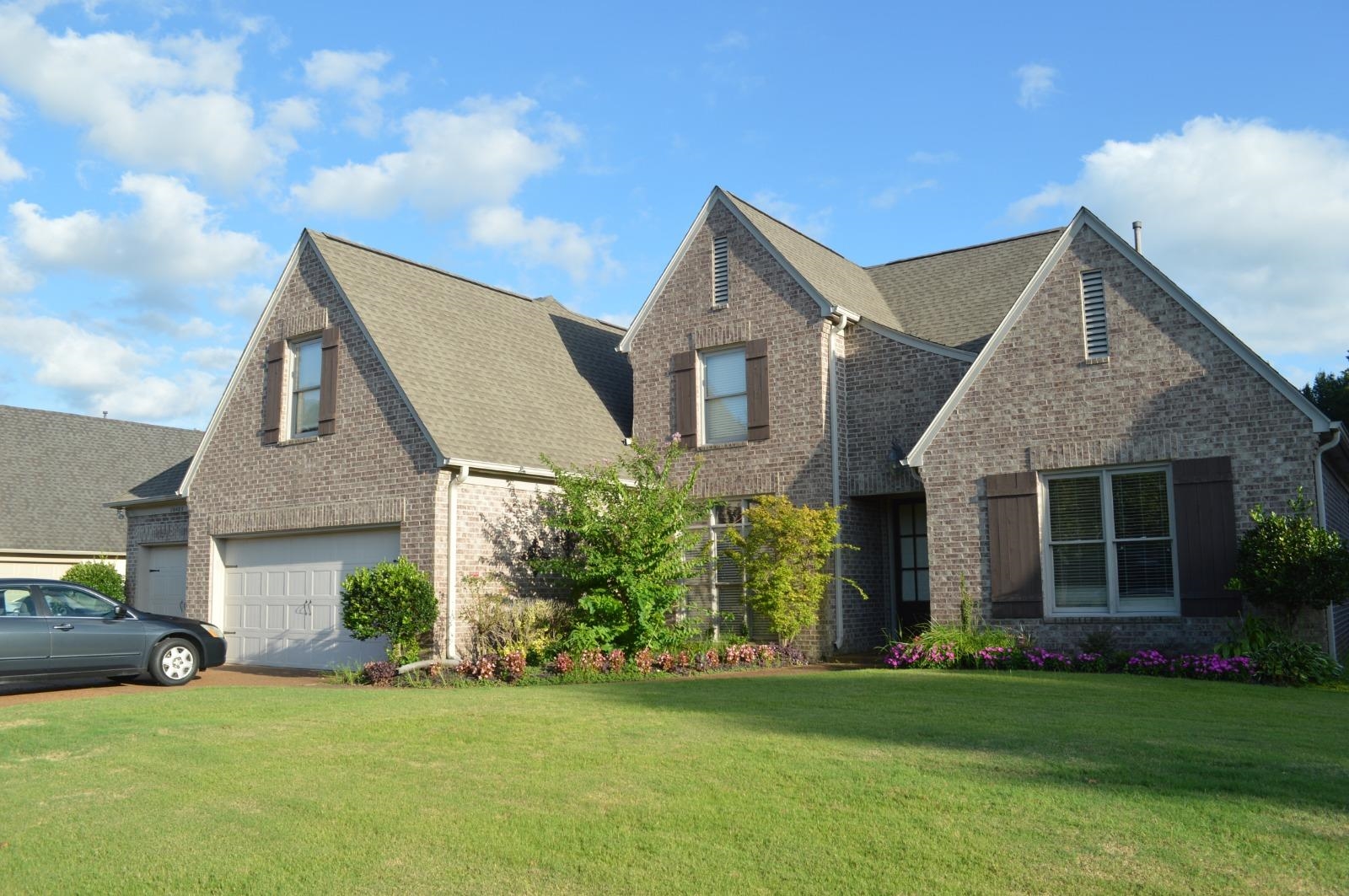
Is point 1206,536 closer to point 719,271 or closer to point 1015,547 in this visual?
Result: point 1015,547

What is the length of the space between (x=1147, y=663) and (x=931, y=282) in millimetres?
9645

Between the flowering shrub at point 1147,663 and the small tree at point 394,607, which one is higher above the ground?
the small tree at point 394,607

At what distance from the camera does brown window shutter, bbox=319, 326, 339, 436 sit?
17.9 m

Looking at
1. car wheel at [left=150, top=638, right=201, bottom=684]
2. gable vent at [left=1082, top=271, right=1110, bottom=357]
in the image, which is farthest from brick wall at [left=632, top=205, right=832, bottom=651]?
car wheel at [left=150, top=638, right=201, bottom=684]

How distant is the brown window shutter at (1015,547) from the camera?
47.0 feet

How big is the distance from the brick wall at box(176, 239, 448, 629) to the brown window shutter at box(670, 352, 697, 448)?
15.4ft

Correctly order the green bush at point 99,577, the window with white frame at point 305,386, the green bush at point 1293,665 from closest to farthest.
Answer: the green bush at point 1293,665, the window with white frame at point 305,386, the green bush at point 99,577

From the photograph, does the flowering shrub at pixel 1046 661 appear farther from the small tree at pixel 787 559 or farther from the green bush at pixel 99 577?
the green bush at pixel 99 577

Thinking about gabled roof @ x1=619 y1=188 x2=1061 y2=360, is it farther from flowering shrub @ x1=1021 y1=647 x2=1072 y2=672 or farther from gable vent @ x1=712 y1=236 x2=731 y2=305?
flowering shrub @ x1=1021 y1=647 x2=1072 y2=672

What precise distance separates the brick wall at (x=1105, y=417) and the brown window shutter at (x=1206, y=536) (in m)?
0.14

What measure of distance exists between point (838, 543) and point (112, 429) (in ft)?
84.8

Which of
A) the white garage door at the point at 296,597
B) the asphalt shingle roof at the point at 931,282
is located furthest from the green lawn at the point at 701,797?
the asphalt shingle roof at the point at 931,282

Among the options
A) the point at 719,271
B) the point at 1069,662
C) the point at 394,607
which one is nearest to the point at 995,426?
the point at 1069,662

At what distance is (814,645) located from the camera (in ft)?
55.0
